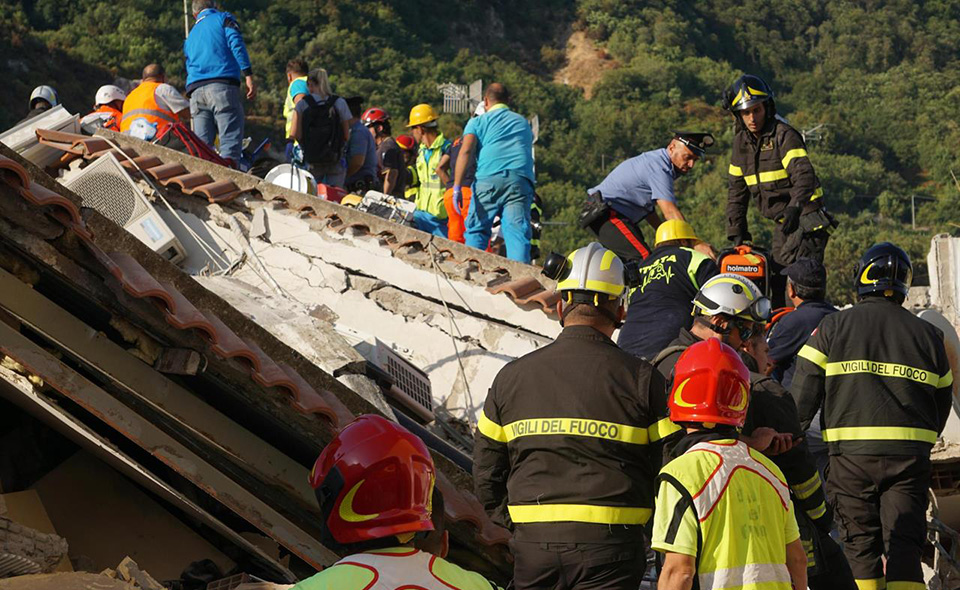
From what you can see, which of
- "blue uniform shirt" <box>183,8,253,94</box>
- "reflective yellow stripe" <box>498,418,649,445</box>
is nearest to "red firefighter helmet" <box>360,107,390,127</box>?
"blue uniform shirt" <box>183,8,253,94</box>

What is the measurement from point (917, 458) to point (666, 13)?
57036mm

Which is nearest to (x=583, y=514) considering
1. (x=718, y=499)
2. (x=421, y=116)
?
(x=718, y=499)

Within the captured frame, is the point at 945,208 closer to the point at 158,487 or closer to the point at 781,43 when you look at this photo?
the point at 781,43

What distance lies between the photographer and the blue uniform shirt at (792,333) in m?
6.74

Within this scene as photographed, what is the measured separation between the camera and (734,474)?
13.2ft

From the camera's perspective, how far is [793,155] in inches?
326

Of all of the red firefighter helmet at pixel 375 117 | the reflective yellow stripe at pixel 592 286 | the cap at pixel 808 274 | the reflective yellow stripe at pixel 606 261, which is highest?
the reflective yellow stripe at pixel 606 261

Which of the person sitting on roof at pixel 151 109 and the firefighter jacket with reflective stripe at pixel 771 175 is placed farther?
the person sitting on roof at pixel 151 109

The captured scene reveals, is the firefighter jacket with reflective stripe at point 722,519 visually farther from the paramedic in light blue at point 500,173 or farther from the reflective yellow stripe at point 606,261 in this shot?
the paramedic in light blue at point 500,173

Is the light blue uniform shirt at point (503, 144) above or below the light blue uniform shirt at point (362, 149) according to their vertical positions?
above

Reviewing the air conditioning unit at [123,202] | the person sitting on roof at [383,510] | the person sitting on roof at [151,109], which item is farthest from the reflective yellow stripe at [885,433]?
the person sitting on roof at [151,109]

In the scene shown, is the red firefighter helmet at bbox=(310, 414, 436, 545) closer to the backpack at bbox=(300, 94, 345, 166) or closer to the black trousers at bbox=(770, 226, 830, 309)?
the black trousers at bbox=(770, 226, 830, 309)

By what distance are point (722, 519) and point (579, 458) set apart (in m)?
0.63

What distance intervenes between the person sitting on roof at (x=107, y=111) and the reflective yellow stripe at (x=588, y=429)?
7.87m
